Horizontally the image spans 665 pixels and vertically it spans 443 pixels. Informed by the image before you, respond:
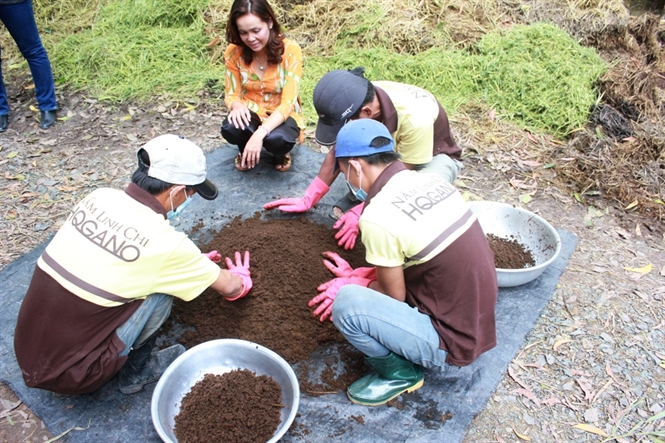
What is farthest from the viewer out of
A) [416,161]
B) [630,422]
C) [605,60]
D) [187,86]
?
[605,60]

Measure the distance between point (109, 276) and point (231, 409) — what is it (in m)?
0.77

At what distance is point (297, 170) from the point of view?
3773mm

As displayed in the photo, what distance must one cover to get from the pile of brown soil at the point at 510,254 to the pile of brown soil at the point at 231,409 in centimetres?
154

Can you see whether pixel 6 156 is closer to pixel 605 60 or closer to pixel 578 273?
pixel 578 273

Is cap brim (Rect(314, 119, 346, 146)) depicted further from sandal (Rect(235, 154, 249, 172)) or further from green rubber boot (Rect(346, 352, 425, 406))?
green rubber boot (Rect(346, 352, 425, 406))

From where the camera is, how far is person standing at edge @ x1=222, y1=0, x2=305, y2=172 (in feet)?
10.9

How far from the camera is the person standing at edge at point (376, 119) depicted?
2662 millimetres

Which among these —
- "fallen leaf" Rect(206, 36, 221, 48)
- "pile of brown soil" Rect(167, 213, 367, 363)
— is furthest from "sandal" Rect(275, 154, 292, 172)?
"fallen leaf" Rect(206, 36, 221, 48)

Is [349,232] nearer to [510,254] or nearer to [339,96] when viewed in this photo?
[339,96]

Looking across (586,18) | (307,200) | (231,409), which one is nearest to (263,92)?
(307,200)

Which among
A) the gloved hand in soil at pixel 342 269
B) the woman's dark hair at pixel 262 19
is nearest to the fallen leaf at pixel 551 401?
the gloved hand in soil at pixel 342 269

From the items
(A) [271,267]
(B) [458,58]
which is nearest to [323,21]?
(B) [458,58]

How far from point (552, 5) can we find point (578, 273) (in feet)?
13.9

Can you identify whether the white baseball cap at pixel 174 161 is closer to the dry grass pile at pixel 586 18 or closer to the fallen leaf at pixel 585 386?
the fallen leaf at pixel 585 386
